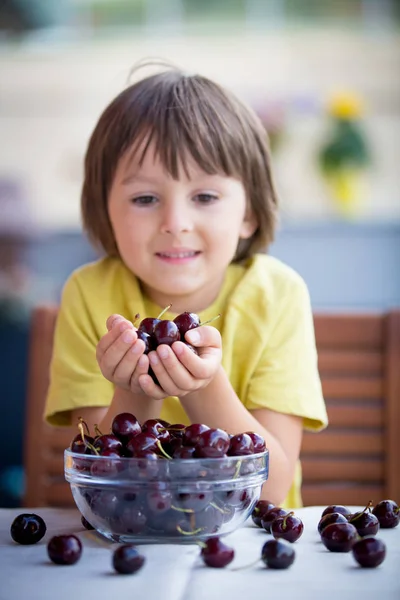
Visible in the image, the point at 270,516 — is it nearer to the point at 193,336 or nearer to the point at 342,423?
the point at 193,336

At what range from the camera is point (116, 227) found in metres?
1.29

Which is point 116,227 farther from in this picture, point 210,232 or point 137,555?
point 137,555

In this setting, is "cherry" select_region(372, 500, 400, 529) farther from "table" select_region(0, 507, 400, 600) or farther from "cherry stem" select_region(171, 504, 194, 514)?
"cherry stem" select_region(171, 504, 194, 514)

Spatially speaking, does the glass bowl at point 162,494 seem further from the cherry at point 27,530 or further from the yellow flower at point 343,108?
the yellow flower at point 343,108

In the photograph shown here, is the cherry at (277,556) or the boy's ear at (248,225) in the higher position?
the boy's ear at (248,225)

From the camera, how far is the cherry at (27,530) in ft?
2.57

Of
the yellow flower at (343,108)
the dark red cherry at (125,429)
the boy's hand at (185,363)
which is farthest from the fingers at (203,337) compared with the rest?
the yellow flower at (343,108)

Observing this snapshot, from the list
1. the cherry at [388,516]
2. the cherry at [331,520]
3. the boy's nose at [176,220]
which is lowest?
the cherry at [388,516]

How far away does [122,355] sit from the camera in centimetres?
88

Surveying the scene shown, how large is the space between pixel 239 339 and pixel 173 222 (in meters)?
0.23

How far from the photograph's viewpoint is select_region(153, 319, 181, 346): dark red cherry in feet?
2.84

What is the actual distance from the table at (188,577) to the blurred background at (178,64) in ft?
8.91

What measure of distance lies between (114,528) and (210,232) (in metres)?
0.58

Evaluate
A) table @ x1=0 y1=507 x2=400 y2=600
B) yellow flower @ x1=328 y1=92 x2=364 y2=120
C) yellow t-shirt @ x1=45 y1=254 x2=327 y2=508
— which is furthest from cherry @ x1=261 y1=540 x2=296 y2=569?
yellow flower @ x1=328 y1=92 x2=364 y2=120
